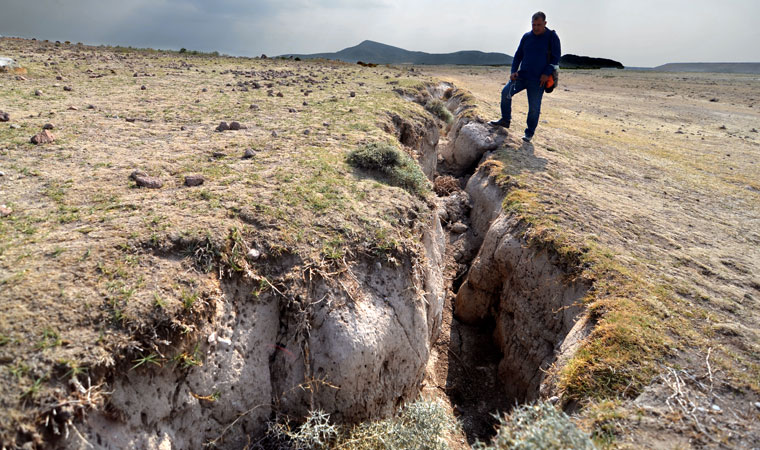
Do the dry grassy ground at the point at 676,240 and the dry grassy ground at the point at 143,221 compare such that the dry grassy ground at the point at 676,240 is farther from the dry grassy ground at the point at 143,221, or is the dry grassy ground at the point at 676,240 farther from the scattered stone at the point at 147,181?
the scattered stone at the point at 147,181

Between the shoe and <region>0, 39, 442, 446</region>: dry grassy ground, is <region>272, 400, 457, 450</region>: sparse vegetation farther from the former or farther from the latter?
the shoe

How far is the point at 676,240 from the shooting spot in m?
4.90

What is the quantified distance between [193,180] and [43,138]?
2234 mm

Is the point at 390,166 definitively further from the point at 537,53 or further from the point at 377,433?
the point at 537,53

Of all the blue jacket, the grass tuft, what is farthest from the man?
the grass tuft

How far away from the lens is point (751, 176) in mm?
7871

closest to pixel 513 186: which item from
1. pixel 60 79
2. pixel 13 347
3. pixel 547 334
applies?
pixel 547 334

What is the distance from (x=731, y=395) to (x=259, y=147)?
523 centimetres

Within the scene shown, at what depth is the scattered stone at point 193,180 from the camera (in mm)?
3750

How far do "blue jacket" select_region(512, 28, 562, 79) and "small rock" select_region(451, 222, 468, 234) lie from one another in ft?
11.4

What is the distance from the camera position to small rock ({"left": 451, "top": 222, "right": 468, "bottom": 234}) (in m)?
6.62

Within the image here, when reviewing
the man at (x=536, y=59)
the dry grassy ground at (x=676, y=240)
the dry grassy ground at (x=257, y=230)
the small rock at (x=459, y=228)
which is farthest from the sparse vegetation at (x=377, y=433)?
→ the man at (x=536, y=59)

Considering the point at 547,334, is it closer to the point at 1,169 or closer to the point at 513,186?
the point at 513,186

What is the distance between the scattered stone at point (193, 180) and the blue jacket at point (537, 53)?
654cm
